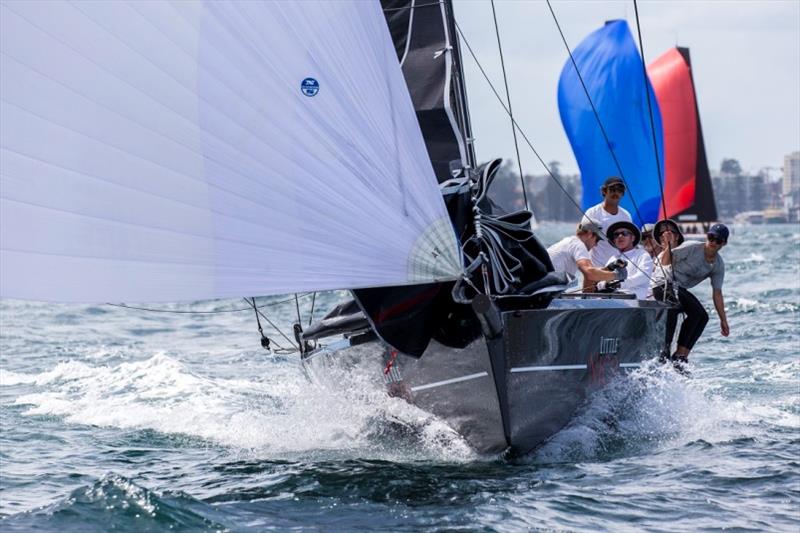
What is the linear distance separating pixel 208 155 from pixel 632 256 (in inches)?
143

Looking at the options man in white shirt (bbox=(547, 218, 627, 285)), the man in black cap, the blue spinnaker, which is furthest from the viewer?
the blue spinnaker

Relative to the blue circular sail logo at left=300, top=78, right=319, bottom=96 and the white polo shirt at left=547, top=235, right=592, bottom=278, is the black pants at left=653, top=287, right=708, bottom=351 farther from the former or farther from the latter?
the blue circular sail logo at left=300, top=78, right=319, bottom=96

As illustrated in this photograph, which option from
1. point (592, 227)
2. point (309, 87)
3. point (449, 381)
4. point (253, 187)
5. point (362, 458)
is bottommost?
point (362, 458)

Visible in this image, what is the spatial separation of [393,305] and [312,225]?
34.4 inches

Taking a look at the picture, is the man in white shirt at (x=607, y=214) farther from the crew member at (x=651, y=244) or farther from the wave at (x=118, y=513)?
the wave at (x=118, y=513)

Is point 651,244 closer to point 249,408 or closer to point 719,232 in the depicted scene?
point 719,232

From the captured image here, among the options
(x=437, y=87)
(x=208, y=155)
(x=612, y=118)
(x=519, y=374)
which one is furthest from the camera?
(x=612, y=118)

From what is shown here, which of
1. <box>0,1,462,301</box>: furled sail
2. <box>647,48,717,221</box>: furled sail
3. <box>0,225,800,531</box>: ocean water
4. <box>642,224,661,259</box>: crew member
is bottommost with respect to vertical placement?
<box>0,225,800,531</box>: ocean water

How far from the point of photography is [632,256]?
826cm

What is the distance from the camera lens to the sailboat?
5.11 meters

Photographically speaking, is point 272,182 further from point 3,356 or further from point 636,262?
point 3,356

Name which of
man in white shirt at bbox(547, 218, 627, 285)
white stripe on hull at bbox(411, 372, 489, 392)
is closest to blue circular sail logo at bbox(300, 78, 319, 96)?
white stripe on hull at bbox(411, 372, 489, 392)

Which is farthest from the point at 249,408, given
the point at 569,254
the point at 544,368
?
the point at 544,368

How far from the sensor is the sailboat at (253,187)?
511cm
